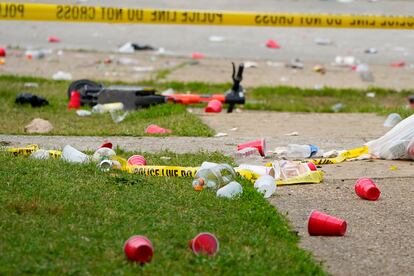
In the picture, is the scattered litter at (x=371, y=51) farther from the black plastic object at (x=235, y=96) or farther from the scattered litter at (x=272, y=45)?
the black plastic object at (x=235, y=96)

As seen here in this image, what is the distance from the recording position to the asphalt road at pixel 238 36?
1512cm

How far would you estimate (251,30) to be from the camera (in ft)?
55.5

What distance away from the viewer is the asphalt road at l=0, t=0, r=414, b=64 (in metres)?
15.1

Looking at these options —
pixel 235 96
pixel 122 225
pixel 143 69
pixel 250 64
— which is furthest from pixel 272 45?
pixel 122 225

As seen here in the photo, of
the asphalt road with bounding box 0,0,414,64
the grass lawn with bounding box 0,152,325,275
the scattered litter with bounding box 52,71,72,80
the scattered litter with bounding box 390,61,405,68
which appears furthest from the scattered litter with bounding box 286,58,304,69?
the grass lawn with bounding box 0,152,325,275

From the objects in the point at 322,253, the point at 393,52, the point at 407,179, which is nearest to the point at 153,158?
the point at 407,179

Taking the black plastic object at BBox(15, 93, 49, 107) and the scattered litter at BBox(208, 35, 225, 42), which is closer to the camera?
the black plastic object at BBox(15, 93, 49, 107)

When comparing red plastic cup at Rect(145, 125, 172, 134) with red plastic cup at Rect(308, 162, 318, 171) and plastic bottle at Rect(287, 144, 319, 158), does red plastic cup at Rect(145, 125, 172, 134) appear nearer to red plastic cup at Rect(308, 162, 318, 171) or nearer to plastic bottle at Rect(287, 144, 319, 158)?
plastic bottle at Rect(287, 144, 319, 158)

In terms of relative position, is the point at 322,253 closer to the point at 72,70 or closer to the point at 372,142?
the point at 372,142

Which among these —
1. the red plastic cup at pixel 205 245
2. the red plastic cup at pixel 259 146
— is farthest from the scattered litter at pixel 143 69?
the red plastic cup at pixel 205 245

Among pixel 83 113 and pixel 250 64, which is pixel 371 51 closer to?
pixel 250 64

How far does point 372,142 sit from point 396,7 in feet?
33.9

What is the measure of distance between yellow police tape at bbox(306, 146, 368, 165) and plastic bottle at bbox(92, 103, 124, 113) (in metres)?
3.08

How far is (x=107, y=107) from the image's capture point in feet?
33.9
